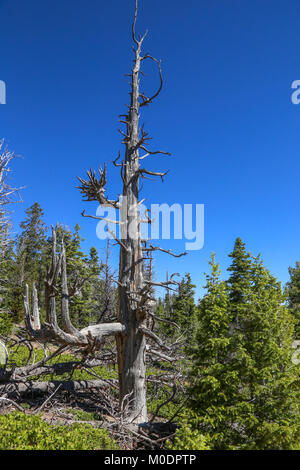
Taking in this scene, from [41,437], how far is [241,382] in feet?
12.8

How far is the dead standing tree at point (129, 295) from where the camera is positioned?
618 cm

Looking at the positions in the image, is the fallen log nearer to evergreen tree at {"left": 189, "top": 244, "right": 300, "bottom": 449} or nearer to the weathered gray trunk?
the weathered gray trunk

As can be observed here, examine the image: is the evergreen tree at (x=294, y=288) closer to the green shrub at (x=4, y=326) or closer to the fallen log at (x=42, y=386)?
the fallen log at (x=42, y=386)

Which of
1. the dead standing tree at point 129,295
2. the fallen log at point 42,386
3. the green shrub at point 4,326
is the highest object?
the dead standing tree at point 129,295

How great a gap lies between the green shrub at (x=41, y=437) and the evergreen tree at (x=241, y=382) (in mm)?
1935

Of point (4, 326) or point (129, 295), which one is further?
point (4, 326)

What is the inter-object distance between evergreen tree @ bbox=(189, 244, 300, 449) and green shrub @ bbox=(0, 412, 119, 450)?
1935mm

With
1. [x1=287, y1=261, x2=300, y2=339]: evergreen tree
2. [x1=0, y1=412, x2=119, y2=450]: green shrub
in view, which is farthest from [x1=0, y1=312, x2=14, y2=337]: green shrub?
[x1=287, y1=261, x2=300, y2=339]: evergreen tree

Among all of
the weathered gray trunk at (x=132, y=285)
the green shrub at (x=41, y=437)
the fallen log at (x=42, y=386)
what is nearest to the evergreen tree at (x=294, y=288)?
the fallen log at (x=42, y=386)

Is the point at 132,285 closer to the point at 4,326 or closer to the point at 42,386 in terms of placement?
the point at 42,386

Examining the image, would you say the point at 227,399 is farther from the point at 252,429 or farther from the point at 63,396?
the point at 63,396

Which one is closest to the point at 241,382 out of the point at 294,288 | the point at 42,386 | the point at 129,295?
the point at 129,295

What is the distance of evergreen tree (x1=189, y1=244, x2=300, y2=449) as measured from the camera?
5375 mm

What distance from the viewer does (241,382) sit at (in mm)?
5902
